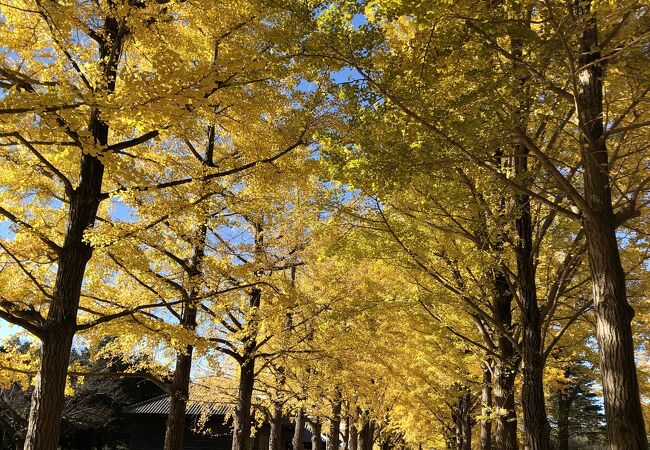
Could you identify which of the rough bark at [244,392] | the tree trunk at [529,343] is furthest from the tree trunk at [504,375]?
the rough bark at [244,392]

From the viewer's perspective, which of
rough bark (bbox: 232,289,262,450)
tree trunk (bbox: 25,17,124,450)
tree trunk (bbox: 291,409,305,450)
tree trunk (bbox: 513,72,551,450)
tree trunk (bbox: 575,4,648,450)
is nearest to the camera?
tree trunk (bbox: 575,4,648,450)

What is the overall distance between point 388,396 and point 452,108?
1405cm

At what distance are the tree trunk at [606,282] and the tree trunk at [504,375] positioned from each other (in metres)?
3.54

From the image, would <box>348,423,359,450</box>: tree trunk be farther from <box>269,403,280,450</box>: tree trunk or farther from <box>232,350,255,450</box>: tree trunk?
<box>232,350,255,450</box>: tree trunk

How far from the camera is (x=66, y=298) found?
5426 millimetres

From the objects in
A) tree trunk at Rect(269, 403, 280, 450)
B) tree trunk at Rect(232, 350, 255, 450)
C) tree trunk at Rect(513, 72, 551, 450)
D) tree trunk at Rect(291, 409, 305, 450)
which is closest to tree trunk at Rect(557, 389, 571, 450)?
tree trunk at Rect(291, 409, 305, 450)

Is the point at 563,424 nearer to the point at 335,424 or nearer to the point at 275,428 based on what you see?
the point at 335,424

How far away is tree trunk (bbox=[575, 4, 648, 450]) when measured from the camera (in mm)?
3939

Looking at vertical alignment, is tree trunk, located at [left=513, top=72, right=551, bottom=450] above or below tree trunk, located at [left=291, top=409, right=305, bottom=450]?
above

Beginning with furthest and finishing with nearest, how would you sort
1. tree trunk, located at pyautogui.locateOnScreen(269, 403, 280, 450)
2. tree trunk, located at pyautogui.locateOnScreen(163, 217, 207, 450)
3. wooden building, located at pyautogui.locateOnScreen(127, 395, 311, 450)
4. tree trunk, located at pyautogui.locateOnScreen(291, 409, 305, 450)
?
1. wooden building, located at pyautogui.locateOnScreen(127, 395, 311, 450)
2. tree trunk, located at pyautogui.locateOnScreen(291, 409, 305, 450)
3. tree trunk, located at pyautogui.locateOnScreen(269, 403, 280, 450)
4. tree trunk, located at pyautogui.locateOnScreen(163, 217, 207, 450)

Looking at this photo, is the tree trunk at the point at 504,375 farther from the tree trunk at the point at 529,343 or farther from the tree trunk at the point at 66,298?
the tree trunk at the point at 66,298

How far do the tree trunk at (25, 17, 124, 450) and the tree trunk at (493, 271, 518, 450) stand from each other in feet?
20.5

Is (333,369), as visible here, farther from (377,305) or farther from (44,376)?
(44,376)

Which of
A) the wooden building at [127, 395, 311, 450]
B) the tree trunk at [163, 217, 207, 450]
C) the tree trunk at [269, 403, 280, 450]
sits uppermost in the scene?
the tree trunk at [163, 217, 207, 450]
